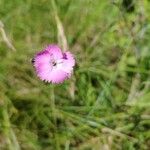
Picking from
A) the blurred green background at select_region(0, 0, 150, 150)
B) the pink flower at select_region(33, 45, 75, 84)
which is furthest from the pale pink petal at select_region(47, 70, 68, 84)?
the blurred green background at select_region(0, 0, 150, 150)

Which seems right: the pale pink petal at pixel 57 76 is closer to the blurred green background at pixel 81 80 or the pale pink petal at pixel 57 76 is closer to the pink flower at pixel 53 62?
the pink flower at pixel 53 62

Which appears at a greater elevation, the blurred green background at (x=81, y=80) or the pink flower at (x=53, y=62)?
the blurred green background at (x=81, y=80)

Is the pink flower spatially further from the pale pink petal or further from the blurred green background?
the blurred green background

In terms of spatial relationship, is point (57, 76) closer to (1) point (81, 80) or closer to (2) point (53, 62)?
(2) point (53, 62)

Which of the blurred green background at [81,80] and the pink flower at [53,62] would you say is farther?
the blurred green background at [81,80]

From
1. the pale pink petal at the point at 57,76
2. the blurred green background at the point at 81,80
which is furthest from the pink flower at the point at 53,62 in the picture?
the blurred green background at the point at 81,80

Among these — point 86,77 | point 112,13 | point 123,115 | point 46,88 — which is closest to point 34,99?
point 46,88

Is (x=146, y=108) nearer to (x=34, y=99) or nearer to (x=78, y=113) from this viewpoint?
(x=78, y=113)
